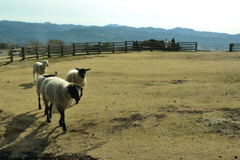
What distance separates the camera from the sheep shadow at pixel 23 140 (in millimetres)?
6832

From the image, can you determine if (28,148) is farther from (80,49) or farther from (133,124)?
(80,49)

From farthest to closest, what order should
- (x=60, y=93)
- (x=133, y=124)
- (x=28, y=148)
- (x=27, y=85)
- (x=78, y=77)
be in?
(x=27, y=85) → (x=78, y=77) → (x=133, y=124) → (x=60, y=93) → (x=28, y=148)

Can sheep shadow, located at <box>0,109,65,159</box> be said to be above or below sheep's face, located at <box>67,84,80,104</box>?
below

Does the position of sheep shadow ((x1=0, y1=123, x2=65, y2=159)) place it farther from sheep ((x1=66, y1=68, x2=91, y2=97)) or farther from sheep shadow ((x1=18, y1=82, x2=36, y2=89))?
sheep shadow ((x1=18, y1=82, x2=36, y2=89))

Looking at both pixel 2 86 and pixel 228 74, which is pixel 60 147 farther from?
pixel 228 74

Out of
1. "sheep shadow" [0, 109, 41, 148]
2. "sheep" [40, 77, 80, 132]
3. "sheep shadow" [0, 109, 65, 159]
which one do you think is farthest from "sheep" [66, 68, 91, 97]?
"sheep shadow" [0, 109, 65, 159]

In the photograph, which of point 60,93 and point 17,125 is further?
point 17,125

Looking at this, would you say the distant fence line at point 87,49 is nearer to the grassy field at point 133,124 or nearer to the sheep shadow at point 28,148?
the grassy field at point 133,124

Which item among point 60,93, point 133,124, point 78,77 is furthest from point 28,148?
point 78,77

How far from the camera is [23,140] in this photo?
7480mm

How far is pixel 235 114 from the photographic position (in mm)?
8469

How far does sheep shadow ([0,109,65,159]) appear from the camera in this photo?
683cm

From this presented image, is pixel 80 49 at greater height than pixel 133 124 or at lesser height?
greater

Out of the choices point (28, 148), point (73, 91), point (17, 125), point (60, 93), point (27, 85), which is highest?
point (73, 91)
